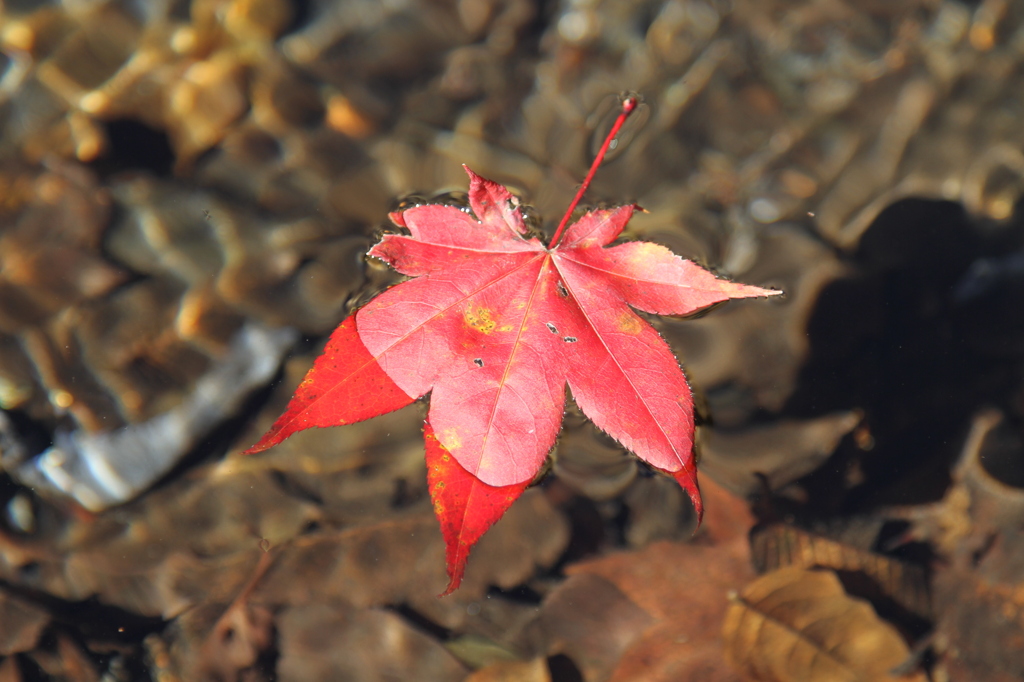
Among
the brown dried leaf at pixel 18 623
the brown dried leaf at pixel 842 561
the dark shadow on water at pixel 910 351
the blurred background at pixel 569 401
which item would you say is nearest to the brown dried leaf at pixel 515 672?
the blurred background at pixel 569 401

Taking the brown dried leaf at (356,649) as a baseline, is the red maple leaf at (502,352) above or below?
above

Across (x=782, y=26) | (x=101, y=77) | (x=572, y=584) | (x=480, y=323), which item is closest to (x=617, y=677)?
(x=572, y=584)

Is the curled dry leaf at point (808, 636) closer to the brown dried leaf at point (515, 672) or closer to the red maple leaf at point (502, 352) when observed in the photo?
the brown dried leaf at point (515, 672)

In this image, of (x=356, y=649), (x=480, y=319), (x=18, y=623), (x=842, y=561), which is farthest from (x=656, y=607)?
(x=18, y=623)

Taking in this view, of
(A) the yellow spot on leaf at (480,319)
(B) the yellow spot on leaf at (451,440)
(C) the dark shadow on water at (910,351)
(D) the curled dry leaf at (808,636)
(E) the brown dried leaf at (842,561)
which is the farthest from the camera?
(C) the dark shadow on water at (910,351)

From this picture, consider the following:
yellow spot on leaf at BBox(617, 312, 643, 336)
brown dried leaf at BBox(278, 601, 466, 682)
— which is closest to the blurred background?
brown dried leaf at BBox(278, 601, 466, 682)

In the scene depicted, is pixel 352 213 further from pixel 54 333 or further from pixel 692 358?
pixel 692 358

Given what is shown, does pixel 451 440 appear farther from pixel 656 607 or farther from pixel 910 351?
pixel 910 351
